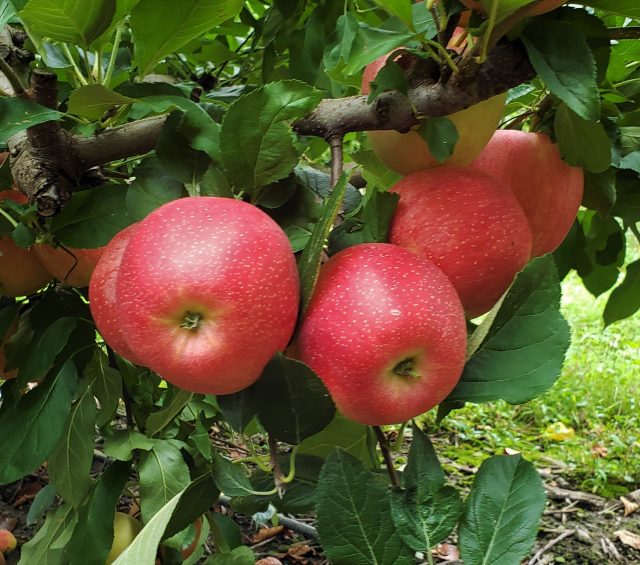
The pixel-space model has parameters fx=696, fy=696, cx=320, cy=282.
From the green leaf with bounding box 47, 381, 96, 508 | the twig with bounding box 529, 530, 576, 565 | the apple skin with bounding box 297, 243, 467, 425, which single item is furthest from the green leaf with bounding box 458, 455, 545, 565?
the twig with bounding box 529, 530, 576, 565

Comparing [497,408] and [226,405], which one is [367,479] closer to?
[226,405]

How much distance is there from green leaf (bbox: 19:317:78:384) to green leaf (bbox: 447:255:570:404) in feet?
1.37

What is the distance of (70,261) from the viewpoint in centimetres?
73

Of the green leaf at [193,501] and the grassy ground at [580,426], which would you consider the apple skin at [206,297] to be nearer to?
the green leaf at [193,501]

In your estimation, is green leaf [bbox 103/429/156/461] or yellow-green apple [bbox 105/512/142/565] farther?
yellow-green apple [bbox 105/512/142/565]

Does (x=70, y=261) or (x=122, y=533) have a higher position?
(x=70, y=261)

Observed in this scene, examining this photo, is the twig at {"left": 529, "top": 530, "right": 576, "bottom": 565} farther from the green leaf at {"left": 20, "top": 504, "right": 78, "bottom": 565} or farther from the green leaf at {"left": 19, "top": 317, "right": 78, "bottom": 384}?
the green leaf at {"left": 19, "top": 317, "right": 78, "bottom": 384}

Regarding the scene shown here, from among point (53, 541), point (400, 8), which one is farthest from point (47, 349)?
point (400, 8)

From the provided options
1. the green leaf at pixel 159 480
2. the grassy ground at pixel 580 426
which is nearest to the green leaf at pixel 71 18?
the green leaf at pixel 159 480

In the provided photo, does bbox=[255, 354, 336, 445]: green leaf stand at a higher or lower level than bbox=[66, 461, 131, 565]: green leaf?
higher

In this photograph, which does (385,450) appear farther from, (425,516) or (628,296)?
(628,296)

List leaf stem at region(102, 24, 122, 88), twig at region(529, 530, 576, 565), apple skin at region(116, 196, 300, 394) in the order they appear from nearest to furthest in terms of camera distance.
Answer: apple skin at region(116, 196, 300, 394) < leaf stem at region(102, 24, 122, 88) < twig at region(529, 530, 576, 565)

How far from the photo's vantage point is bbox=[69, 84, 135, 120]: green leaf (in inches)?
20.6

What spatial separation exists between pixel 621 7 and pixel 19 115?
1.53ft
